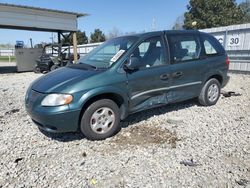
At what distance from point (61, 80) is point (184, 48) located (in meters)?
2.75

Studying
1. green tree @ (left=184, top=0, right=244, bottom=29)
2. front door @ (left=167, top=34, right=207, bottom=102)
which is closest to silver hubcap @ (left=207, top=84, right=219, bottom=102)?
front door @ (left=167, top=34, right=207, bottom=102)

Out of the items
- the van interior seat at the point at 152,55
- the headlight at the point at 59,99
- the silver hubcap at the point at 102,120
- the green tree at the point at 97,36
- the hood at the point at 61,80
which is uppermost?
the green tree at the point at 97,36

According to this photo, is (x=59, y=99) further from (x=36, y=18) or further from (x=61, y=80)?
(x=36, y=18)

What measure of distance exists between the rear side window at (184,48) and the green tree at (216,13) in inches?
906

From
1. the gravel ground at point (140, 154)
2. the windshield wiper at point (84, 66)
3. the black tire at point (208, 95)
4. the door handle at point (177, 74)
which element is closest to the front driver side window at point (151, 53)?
the door handle at point (177, 74)

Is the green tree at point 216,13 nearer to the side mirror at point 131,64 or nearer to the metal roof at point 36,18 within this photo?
the metal roof at point 36,18

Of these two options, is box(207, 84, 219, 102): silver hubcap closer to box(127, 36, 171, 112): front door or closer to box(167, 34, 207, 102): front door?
box(167, 34, 207, 102): front door

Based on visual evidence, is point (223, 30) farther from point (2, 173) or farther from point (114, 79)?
point (2, 173)

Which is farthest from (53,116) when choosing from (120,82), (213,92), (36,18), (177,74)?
(36,18)

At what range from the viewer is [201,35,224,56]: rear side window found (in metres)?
5.66

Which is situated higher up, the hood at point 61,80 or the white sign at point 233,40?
the white sign at point 233,40

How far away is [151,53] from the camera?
15.5 feet

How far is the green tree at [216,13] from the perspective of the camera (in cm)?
2717

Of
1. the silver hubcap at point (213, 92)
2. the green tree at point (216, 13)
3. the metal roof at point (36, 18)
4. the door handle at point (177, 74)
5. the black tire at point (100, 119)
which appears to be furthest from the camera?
the green tree at point (216, 13)
